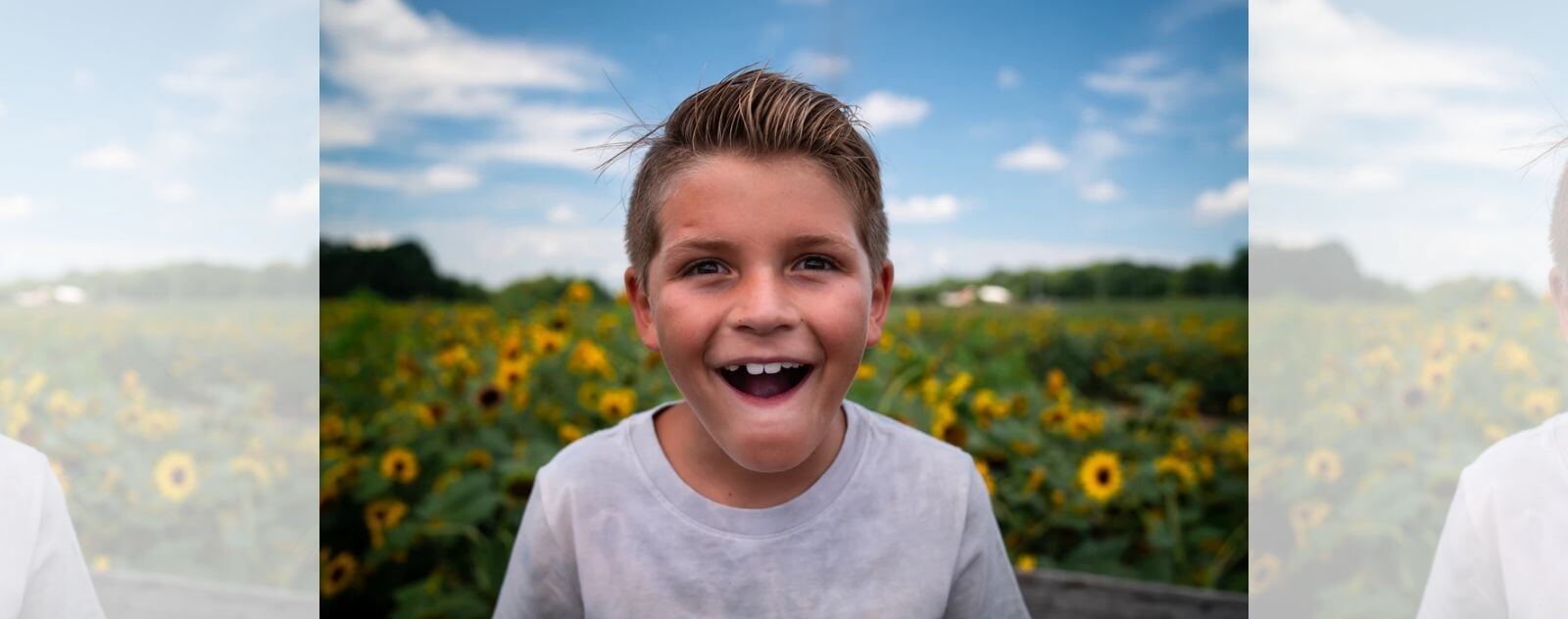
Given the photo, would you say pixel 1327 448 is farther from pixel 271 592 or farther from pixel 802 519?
pixel 271 592

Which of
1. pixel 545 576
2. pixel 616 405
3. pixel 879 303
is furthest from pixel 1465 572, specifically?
pixel 616 405

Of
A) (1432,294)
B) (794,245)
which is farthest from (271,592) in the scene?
(1432,294)

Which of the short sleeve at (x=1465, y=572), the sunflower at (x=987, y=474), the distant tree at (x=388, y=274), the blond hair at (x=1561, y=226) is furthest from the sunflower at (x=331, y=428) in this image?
the blond hair at (x=1561, y=226)

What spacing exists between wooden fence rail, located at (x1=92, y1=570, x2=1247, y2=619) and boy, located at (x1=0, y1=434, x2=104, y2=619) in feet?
2.68

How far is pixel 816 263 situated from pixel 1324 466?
1.30 m

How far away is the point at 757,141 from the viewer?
2.70 feet

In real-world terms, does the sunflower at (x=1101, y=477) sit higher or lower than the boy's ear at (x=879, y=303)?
lower

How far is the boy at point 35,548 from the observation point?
2.38 ft

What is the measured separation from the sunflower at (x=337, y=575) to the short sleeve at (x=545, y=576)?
3.59ft

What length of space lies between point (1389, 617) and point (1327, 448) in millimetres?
330

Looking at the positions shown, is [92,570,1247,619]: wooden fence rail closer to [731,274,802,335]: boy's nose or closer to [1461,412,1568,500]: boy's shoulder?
[1461,412,1568,500]: boy's shoulder

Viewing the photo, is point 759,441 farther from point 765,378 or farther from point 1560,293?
point 1560,293

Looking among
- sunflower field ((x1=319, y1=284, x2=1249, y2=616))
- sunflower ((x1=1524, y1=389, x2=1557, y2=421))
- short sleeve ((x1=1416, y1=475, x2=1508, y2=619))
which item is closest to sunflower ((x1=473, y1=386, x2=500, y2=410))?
sunflower field ((x1=319, y1=284, x2=1249, y2=616))

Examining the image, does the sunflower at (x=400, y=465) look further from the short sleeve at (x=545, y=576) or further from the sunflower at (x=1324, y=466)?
the sunflower at (x=1324, y=466)
